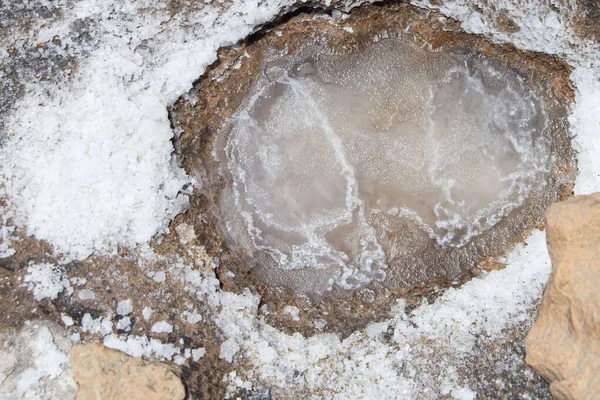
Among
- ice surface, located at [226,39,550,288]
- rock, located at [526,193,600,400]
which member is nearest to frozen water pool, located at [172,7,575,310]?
ice surface, located at [226,39,550,288]

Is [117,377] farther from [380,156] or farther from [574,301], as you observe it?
[574,301]

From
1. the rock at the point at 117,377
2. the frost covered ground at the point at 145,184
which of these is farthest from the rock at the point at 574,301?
the rock at the point at 117,377

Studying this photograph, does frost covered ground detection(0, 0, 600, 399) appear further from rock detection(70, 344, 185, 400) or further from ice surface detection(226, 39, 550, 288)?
ice surface detection(226, 39, 550, 288)

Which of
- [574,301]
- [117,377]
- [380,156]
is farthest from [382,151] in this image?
[117,377]

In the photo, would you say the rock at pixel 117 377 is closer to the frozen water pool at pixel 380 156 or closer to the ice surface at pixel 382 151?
the frozen water pool at pixel 380 156

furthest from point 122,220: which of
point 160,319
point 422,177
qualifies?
point 422,177

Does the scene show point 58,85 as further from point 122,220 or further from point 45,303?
point 45,303
